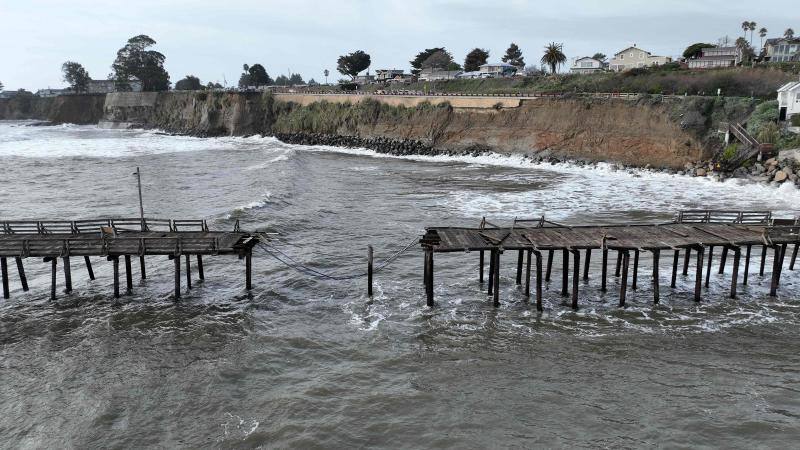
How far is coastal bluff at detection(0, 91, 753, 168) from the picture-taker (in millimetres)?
55062

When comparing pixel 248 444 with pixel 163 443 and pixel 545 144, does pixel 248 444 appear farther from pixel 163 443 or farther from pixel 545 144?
pixel 545 144

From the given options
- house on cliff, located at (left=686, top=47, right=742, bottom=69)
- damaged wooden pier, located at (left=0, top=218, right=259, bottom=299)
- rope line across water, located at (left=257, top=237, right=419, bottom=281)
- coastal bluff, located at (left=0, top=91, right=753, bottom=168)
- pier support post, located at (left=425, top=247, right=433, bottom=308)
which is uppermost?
house on cliff, located at (left=686, top=47, right=742, bottom=69)

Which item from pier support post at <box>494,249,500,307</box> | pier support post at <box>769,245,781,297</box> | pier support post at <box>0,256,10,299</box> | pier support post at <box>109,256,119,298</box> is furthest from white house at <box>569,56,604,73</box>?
pier support post at <box>0,256,10,299</box>

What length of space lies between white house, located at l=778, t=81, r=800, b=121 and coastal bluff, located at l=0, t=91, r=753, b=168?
3.24 meters

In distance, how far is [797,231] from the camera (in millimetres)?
23344

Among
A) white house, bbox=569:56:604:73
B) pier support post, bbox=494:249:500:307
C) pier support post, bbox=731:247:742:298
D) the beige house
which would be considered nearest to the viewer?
pier support post, bbox=494:249:500:307

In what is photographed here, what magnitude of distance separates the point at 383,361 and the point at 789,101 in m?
49.3

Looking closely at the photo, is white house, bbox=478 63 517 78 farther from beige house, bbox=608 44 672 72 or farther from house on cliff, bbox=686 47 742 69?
house on cliff, bbox=686 47 742 69

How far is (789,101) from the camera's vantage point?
49250 mm

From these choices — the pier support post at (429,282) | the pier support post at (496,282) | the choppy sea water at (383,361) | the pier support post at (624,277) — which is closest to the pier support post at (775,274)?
the choppy sea water at (383,361)

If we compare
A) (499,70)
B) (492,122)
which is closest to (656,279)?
(492,122)

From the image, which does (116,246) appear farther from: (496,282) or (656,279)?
(656,279)

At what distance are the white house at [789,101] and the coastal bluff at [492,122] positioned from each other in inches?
128

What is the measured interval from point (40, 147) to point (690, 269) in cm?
9454
